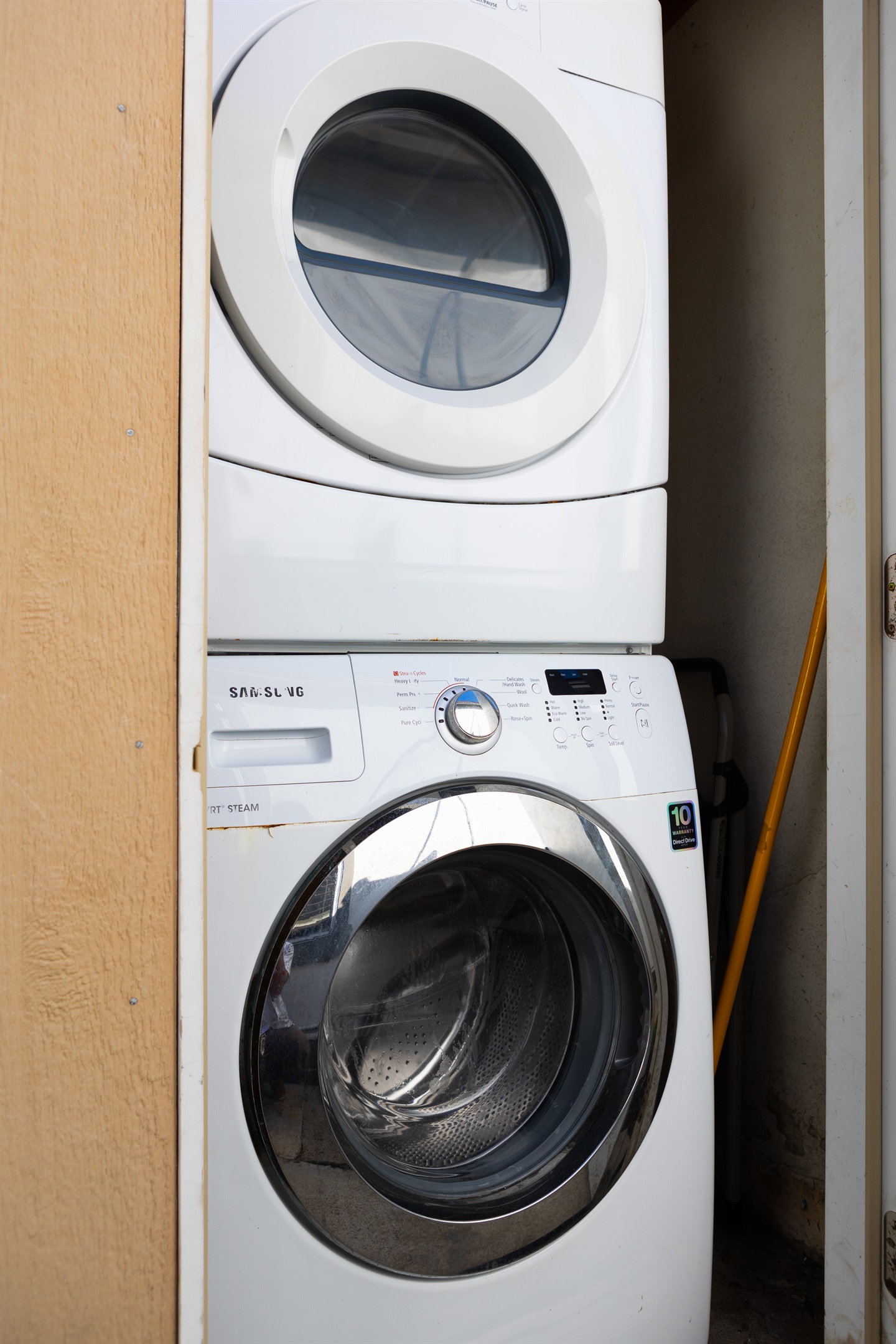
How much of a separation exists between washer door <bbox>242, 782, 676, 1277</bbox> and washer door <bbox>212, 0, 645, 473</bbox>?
0.40 meters

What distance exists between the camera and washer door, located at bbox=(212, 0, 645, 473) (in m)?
0.77

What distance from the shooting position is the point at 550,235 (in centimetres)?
98

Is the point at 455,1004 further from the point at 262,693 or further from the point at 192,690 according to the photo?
the point at 192,690

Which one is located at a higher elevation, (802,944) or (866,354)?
(866,354)

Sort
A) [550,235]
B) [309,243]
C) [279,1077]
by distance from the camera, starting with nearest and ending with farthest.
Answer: [279,1077] < [309,243] < [550,235]

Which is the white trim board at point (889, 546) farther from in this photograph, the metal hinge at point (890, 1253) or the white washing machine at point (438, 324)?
the white washing machine at point (438, 324)

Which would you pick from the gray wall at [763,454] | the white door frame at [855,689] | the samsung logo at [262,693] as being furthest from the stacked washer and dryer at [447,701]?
the gray wall at [763,454]

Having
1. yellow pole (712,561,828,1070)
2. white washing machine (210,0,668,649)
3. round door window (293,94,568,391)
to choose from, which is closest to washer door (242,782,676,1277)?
white washing machine (210,0,668,649)

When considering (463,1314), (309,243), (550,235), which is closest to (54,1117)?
(463,1314)

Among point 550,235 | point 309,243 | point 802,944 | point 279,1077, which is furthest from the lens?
point 802,944

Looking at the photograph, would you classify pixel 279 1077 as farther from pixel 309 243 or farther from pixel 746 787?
pixel 746 787

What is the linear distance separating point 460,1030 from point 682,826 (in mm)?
341

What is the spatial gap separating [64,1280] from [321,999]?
0.29 meters

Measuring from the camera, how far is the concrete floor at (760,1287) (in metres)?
1.18
